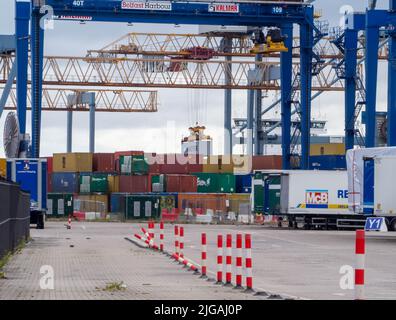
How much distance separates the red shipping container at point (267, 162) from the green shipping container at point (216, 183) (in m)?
5.13

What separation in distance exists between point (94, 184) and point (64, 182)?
3.30m

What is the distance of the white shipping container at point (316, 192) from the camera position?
200ft

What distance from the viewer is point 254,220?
71.1 m

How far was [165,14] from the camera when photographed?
211 feet

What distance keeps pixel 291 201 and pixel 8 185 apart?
36224mm

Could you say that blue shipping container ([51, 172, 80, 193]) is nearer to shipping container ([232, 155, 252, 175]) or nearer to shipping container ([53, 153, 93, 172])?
shipping container ([53, 153, 93, 172])

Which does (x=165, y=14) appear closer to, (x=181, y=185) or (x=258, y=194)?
(x=258, y=194)

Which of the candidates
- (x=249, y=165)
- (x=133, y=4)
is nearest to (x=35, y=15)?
(x=133, y=4)

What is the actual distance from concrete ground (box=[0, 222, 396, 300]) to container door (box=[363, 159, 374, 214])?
1.79 m

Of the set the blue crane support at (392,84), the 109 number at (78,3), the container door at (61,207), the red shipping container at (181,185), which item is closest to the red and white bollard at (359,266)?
the blue crane support at (392,84)

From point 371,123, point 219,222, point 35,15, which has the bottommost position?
point 219,222

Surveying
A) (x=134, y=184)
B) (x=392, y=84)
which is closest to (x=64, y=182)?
(x=134, y=184)
